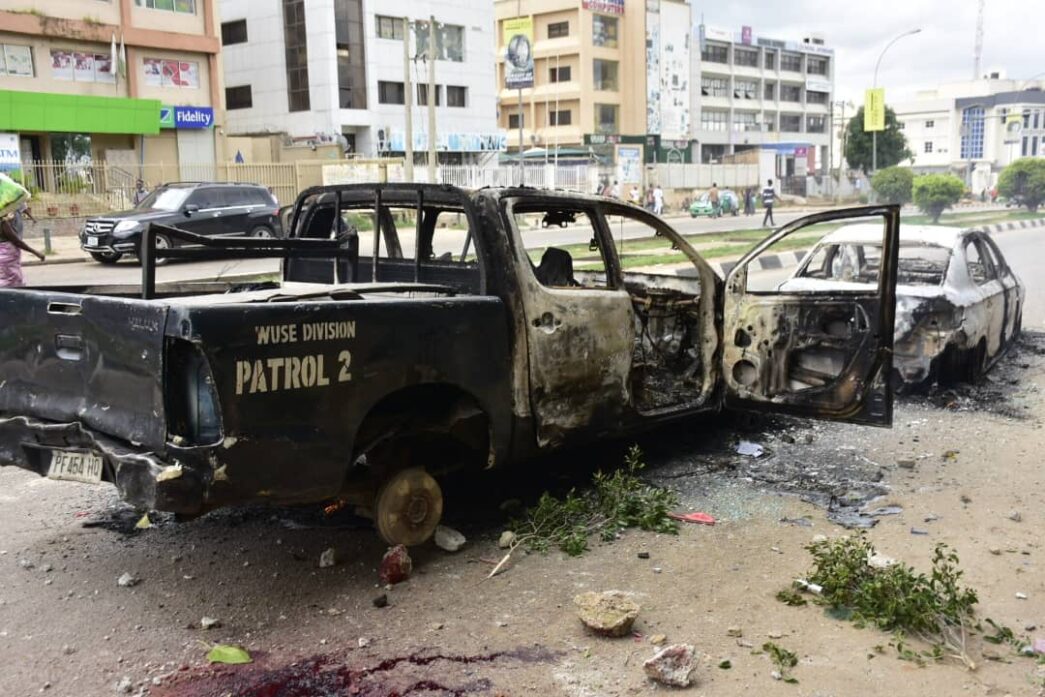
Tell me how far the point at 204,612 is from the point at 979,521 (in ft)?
12.8

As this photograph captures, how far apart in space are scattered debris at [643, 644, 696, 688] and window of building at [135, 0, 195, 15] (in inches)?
1479

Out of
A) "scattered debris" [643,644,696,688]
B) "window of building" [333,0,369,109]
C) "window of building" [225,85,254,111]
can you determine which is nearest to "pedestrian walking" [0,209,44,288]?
"scattered debris" [643,644,696,688]

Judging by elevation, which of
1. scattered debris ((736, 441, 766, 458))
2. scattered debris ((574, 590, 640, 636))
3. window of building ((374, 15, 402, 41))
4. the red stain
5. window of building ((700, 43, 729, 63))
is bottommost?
the red stain

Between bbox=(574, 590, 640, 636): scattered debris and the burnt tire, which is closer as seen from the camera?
bbox=(574, 590, 640, 636): scattered debris

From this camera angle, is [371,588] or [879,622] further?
[371,588]

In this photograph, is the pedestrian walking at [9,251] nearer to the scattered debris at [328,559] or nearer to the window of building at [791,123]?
the scattered debris at [328,559]

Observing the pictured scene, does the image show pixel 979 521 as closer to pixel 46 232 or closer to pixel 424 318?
pixel 424 318

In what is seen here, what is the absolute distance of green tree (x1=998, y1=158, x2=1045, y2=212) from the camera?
141 ft

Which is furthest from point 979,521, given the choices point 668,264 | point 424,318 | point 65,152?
point 65,152

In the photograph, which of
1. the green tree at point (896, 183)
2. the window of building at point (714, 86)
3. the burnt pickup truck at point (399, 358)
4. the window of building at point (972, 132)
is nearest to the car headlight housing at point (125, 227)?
the burnt pickup truck at point (399, 358)

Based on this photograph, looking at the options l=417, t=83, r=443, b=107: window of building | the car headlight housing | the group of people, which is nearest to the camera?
the car headlight housing

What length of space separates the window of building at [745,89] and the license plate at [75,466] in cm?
8033

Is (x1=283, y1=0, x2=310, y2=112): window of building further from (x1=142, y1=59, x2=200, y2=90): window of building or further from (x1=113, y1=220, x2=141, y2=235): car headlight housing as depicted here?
(x1=113, y1=220, x2=141, y2=235): car headlight housing

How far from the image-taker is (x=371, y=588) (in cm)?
431
